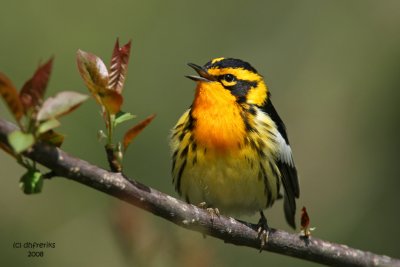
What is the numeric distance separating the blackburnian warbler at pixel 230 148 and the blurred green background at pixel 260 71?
132 cm

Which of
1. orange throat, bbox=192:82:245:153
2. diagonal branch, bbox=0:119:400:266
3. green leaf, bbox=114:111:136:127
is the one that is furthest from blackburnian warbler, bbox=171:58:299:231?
green leaf, bbox=114:111:136:127

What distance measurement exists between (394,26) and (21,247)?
5627 millimetres

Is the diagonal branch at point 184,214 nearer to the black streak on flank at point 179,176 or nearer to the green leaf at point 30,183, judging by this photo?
the green leaf at point 30,183

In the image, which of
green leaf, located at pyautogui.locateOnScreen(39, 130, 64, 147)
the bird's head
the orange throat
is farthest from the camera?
the bird's head

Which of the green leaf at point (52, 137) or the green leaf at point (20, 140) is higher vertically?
the green leaf at point (20, 140)

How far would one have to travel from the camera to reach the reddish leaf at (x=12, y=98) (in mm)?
2121

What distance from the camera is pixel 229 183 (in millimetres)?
4746

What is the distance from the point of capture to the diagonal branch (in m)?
2.36

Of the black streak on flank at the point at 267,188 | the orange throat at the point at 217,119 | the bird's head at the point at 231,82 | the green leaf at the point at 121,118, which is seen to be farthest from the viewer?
the bird's head at the point at 231,82

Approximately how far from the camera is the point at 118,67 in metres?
→ 2.52

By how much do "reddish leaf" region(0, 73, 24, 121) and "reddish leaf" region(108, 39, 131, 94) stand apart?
40cm

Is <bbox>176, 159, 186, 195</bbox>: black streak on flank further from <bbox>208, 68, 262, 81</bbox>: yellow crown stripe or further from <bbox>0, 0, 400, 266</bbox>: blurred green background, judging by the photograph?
<bbox>0, 0, 400, 266</bbox>: blurred green background

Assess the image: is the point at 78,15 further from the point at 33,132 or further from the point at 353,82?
the point at 33,132

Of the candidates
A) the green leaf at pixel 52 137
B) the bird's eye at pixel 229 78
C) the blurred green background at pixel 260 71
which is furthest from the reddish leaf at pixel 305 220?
the blurred green background at pixel 260 71
